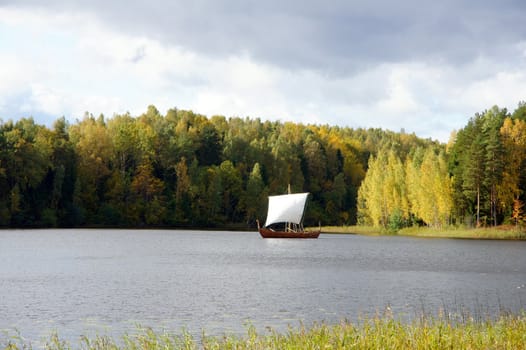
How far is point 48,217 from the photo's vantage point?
119438 mm

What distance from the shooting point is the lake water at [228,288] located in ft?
86.5

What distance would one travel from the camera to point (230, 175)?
141m

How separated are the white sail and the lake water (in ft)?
126

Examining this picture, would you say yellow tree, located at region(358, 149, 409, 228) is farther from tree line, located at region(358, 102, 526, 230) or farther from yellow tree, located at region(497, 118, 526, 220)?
yellow tree, located at region(497, 118, 526, 220)

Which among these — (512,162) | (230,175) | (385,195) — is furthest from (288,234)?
(230,175)

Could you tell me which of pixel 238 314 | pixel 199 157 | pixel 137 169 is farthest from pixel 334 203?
pixel 238 314

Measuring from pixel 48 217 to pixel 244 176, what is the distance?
1802 inches

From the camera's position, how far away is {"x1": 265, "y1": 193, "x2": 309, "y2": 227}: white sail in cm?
10431

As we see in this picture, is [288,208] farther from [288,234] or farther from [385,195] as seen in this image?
[385,195]

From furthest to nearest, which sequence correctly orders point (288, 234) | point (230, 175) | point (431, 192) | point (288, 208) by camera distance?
1. point (230, 175)
2. point (288, 234)
3. point (288, 208)
4. point (431, 192)

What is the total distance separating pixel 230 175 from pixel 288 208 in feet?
125

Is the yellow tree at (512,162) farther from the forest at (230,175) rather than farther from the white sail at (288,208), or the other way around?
the white sail at (288,208)

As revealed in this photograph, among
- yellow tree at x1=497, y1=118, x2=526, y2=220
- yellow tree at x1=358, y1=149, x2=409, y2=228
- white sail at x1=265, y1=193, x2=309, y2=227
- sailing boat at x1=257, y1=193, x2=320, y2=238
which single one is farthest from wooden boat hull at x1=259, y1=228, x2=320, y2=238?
yellow tree at x1=497, y1=118, x2=526, y2=220

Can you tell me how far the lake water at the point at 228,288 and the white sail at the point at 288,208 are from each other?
38.3 m
